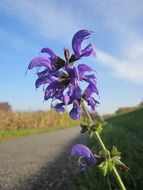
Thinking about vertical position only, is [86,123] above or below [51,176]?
below

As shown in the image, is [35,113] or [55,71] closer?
[55,71]

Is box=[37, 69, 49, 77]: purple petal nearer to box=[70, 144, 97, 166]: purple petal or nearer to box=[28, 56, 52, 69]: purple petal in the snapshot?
box=[28, 56, 52, 69]: purple petal

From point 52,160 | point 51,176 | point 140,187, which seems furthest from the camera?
point 52,160

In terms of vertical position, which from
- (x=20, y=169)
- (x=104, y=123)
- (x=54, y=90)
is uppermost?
(x=20, y=169)

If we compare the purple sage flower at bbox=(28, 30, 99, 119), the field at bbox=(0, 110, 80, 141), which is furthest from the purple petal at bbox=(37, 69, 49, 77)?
the field at bbox=(0, 110, 80, 141)

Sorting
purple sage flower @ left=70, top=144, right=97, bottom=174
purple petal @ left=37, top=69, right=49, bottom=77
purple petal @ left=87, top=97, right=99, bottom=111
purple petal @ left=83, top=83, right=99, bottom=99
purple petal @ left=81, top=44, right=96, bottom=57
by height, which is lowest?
purple sage flower @ left=70, top=144, right=97, bottom=174

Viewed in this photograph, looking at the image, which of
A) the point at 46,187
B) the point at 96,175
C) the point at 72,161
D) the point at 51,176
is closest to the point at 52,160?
the point at 72,161

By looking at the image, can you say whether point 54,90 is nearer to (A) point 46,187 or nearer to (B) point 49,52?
(B) point 49,52
